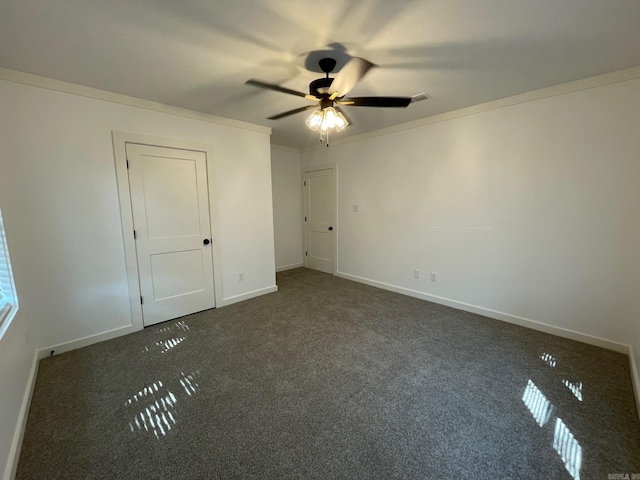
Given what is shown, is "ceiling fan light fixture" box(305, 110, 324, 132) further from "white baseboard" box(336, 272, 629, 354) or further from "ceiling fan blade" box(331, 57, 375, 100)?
"white baseboard" box(336, 272, 629, 354)

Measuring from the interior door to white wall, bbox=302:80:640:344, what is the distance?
988mm

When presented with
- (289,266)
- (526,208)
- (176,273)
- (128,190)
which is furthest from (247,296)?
(526,208)

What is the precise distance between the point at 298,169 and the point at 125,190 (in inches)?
125

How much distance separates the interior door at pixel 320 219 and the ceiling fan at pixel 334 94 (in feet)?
8.33

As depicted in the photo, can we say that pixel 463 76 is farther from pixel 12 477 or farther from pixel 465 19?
pixel 12 477

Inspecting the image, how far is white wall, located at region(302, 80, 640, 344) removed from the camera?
2332 mm

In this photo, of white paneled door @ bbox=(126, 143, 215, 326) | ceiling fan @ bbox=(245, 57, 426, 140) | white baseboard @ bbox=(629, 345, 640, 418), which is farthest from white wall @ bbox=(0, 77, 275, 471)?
white baseboard @ bbox=(629, 345, 640, 418)

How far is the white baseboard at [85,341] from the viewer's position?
7.91ft

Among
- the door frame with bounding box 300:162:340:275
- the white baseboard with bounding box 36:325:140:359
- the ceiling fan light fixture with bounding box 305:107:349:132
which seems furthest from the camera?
the door frame with bounding box 300:162:340:275

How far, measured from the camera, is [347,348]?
2.52 m

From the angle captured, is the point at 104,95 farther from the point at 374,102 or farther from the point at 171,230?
the point at 374,102

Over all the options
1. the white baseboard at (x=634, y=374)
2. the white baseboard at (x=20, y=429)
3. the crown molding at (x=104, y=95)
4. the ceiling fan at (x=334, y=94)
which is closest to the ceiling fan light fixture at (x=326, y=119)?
the ceiling fan at (x=334, y=94)

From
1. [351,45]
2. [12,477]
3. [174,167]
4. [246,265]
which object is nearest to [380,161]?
[351,45]

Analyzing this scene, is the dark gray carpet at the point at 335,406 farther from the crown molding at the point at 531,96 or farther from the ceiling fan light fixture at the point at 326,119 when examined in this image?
the crown molding at the point at 531,96
